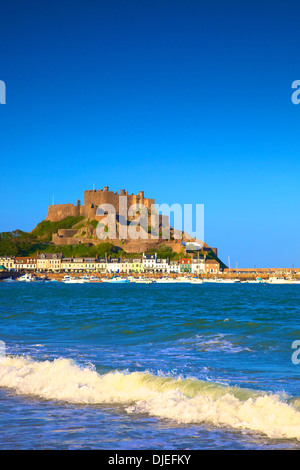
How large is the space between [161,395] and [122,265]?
10808 cm

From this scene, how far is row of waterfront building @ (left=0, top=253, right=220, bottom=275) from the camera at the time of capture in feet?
377

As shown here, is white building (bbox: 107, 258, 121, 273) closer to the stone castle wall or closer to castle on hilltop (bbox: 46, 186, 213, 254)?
castle on hilltop (bbox: 46, 186, 213, 254)

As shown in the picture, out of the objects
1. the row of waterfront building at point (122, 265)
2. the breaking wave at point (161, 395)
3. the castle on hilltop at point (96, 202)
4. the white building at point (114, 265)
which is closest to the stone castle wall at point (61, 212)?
the castle on hilltop at point (96, 202)

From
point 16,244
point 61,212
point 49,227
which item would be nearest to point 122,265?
point 61,212

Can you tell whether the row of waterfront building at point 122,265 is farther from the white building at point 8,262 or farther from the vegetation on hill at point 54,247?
the vegetation on hill at point 54,247

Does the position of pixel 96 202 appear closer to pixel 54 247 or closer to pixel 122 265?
pixel 54 247

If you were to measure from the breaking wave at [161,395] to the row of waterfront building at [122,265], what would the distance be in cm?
10441

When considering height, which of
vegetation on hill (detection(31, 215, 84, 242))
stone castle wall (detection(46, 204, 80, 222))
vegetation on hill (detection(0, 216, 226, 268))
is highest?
stone castle wall (detection(46, 204, 80, 222))

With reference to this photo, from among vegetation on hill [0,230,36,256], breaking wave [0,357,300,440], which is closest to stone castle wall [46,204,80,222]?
vegetation on hill [0,230,36,256]

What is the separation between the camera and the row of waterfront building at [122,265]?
377ft

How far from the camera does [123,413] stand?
290 inches

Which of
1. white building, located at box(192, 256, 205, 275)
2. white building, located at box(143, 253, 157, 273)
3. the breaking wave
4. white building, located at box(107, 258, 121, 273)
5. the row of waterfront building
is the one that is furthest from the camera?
white building, located at box(107, 258, 121, 273)

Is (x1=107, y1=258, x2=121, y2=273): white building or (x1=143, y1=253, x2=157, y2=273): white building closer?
(x1=143, y1=253, x2=157, y2=273): white building

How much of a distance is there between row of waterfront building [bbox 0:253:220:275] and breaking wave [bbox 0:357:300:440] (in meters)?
104
